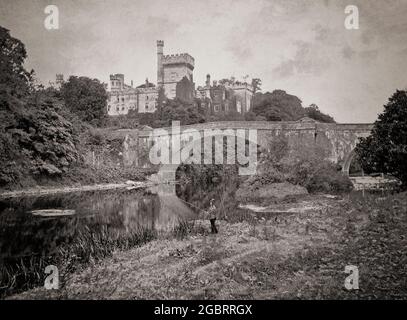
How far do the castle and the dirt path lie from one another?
41.9 meters

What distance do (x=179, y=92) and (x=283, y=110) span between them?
56.7 feet

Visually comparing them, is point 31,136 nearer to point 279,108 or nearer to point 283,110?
point 279,108

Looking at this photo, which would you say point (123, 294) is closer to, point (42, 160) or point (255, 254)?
point (255, 254)

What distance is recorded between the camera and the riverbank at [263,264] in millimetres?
5449

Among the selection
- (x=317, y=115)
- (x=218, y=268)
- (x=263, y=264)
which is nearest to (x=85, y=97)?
(x=317, y=115)

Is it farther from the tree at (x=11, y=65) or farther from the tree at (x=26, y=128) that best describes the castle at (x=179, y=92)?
the tree at (x=11, y=65)

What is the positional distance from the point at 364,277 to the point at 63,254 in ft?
20.9

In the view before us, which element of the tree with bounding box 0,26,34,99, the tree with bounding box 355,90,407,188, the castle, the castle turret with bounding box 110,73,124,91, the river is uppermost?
the castle turret with bounding box 110,73,124,91

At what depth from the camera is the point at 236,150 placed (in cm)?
2384

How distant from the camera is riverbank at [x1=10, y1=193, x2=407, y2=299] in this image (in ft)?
17.9

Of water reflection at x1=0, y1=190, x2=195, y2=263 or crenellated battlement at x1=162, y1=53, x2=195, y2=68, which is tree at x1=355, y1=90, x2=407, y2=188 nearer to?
water reflection at x1=0, y1=190, x2=195, y2=263

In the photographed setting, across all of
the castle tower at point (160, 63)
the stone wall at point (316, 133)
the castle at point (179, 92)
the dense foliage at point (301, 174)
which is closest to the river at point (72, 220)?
the dense foliage at point (301, 174)

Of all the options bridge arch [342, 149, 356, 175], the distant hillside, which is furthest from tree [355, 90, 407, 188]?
the distant hillside
